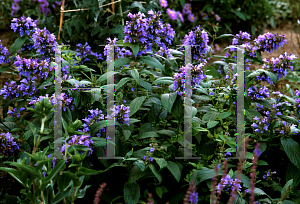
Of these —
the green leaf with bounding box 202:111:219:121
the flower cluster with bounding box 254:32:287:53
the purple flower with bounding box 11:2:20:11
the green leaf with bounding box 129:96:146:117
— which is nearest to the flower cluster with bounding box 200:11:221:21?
→ the flower cluster with bounding box 254:32:287:53

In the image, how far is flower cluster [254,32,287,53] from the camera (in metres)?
2.21

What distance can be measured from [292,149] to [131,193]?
100 cm

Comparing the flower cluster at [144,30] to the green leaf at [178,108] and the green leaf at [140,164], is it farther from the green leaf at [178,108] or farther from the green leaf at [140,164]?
the green leaf at [140,164]

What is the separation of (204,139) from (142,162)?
1.90 feet

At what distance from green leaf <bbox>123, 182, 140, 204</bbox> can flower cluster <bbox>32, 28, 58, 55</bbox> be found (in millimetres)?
1029

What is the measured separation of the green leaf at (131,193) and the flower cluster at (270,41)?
1.29 metres

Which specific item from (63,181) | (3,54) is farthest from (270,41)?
(3,54)

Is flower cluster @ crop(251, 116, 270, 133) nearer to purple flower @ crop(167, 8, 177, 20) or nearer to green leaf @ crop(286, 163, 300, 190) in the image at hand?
green leaf @ crop(286, 163, 300, 190)

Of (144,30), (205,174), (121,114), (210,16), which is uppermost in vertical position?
(210,16)

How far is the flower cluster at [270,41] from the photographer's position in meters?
2.21

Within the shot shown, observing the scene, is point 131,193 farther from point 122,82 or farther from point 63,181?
point 122,82

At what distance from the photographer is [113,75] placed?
2.09 metres

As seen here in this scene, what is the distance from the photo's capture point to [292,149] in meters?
1.99

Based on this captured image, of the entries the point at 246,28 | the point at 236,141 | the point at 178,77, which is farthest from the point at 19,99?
the point at 246,28
